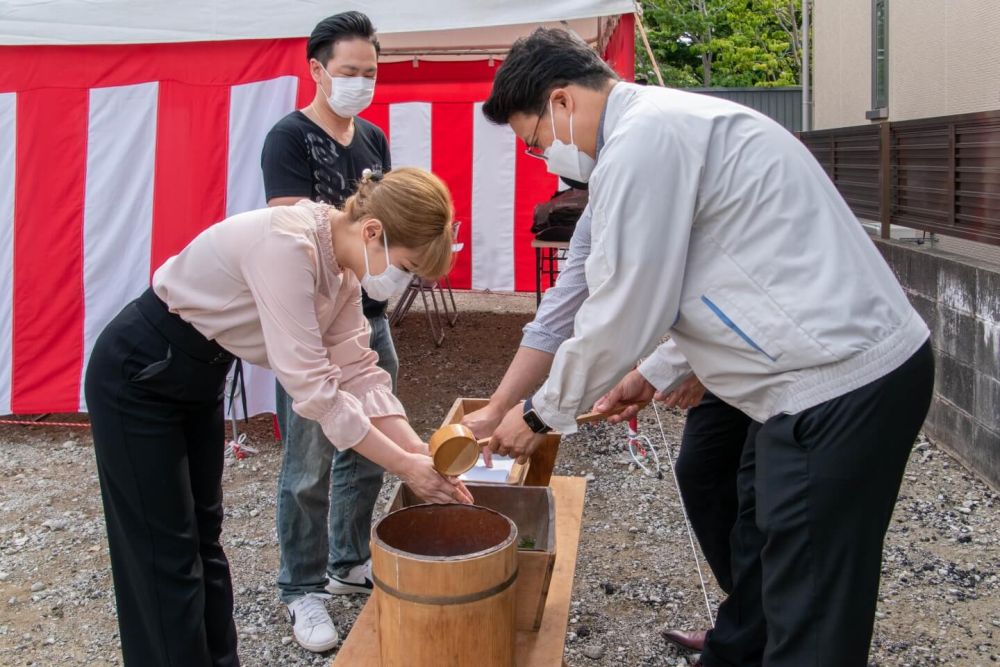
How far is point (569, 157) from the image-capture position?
174cm

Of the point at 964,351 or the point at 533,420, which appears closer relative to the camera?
the point at 533,420

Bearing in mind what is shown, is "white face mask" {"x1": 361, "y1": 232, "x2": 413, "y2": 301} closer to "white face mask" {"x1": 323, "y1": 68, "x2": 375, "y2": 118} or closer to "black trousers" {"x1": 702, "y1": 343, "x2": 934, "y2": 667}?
"black trousers" {"x1": 702, "y1": 343, "x2": 934, "y2": 667}

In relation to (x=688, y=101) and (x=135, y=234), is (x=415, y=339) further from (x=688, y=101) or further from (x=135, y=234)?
(x=688, y=101)

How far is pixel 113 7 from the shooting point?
159 inches

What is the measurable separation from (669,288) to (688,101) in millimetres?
339

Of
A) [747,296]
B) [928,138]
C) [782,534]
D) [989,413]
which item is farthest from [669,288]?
[928,138]

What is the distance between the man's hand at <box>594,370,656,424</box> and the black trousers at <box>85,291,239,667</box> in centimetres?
94

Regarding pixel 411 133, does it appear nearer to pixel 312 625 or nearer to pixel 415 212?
pixel 312 625

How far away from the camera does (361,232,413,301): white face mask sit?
6.16 feet

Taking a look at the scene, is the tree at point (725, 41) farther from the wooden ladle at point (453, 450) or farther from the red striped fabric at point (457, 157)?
the wooden ladle at point (453, 450)

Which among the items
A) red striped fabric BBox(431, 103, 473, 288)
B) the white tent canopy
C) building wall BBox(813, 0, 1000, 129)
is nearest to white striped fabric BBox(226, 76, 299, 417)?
the white tent canopy

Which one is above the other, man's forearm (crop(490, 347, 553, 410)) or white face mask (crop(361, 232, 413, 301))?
white face mask (crop(361, 232, 413, 301))

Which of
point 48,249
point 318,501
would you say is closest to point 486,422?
point 318,501

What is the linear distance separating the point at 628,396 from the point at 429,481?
24.7 inches
